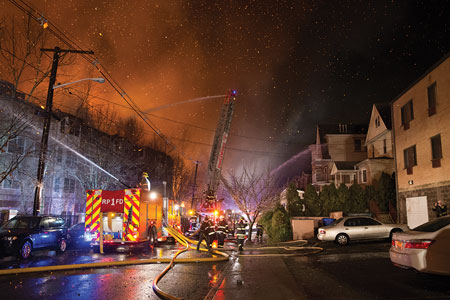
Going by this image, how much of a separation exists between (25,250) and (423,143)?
65.2 feet

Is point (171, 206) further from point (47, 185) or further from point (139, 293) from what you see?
point (47, 185)

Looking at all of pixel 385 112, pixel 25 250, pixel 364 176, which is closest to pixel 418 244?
pixel 25 250

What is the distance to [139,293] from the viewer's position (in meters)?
7.04

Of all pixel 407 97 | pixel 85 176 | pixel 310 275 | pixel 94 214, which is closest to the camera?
pixel 310 275

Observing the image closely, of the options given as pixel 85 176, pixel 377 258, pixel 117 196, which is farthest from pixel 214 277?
pixel 85 176

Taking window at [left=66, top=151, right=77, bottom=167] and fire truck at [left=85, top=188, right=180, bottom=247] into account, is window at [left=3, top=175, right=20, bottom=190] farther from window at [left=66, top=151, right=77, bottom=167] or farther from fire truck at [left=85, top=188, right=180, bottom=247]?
fire truck at [left=85, top=188, right=180, bottom=247]

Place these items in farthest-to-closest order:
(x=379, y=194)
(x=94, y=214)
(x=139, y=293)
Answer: (x=379, y=194) → (x=94, y=214) → (x=139, y=293)

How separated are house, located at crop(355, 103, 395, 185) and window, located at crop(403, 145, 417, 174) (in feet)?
23.4

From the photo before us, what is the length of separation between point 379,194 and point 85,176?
76.7ft

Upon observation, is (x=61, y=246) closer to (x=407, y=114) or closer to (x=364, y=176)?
(x=407, y=114)

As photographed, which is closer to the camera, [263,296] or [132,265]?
[263,296]

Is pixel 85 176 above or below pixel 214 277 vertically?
above

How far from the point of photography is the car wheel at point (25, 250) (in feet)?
40.3

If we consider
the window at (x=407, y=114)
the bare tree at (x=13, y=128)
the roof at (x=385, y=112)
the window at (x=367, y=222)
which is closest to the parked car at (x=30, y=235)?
the bare tree at (x=13, y=128)
